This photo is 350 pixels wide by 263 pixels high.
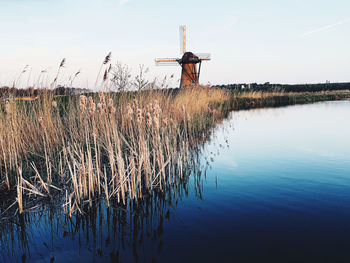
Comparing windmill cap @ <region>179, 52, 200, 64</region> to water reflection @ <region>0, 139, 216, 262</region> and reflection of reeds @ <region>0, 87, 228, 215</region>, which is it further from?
water reflection @ <region>0, 139, 216, 262</region>

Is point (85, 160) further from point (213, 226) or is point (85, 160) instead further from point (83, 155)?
point (213, 226)

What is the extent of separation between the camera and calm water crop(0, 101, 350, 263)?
316 centimetres

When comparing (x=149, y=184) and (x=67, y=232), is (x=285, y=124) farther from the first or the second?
(x=67, y=232)

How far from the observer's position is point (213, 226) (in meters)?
3.81

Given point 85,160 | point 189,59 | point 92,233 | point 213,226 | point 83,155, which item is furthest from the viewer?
point 189,59

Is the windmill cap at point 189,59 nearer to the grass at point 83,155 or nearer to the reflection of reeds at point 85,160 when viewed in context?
the grass at point 83,155

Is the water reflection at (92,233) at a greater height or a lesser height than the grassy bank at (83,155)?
lesser

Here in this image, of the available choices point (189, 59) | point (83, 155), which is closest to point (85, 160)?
point (83, 155)

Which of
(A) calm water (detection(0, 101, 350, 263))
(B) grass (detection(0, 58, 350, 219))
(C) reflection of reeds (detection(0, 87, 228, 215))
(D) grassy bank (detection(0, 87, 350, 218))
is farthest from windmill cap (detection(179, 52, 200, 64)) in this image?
(A) calm water (detection(0, 101, 350, 263))

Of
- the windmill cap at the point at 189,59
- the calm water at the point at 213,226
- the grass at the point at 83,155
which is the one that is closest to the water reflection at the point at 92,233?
the calm water at the point at 213,226

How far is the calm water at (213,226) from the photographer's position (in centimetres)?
316

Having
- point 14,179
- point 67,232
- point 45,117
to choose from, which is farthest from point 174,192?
point 45,117

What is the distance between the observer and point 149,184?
4.81 metres

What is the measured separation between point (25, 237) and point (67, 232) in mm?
541
